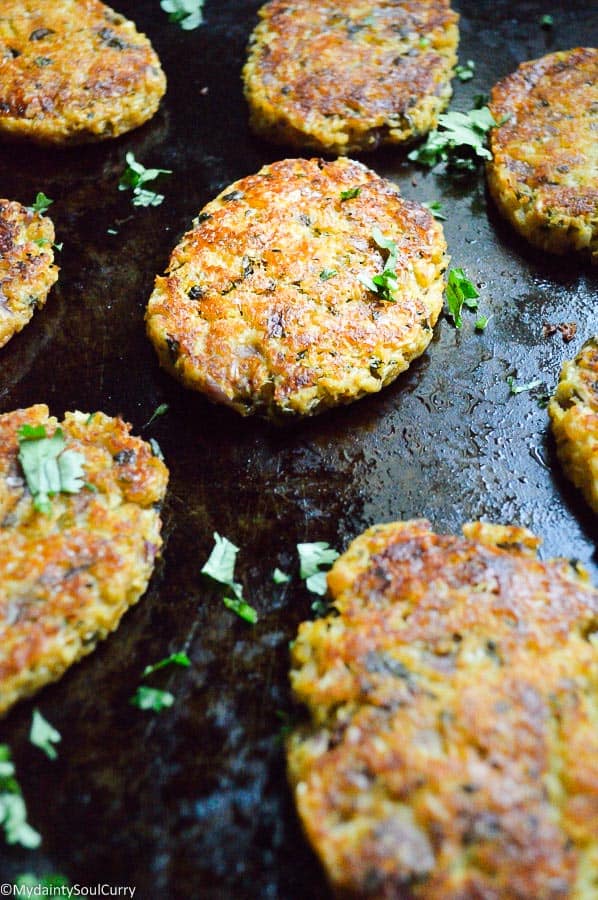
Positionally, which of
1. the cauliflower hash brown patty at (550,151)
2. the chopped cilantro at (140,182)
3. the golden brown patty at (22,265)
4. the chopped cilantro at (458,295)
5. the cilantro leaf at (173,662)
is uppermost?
the cauliflower hash brown patty at (550,151)

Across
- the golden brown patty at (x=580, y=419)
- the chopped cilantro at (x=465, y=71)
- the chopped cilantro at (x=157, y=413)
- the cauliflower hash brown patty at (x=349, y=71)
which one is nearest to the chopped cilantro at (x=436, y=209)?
the cauliflower hash brown patty at (x=349, y=71)

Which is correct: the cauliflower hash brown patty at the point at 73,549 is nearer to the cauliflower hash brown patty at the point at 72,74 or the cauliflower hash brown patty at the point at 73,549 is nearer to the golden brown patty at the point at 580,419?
the golden brown patty at the point at 580,419

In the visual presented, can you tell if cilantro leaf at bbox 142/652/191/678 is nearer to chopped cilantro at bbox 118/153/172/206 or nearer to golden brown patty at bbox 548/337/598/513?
golden brown patty at bbox 548/337/598/513

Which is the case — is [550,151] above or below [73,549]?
above

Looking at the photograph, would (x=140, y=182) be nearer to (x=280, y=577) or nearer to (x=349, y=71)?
(x=349, y=71)

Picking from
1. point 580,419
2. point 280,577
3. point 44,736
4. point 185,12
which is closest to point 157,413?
point 280,577

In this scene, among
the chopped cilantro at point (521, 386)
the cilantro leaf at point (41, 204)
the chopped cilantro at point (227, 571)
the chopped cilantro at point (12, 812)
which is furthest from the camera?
the cilantro leaf at point (41, 204)

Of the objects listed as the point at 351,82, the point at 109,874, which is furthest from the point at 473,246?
the point at 109,874
